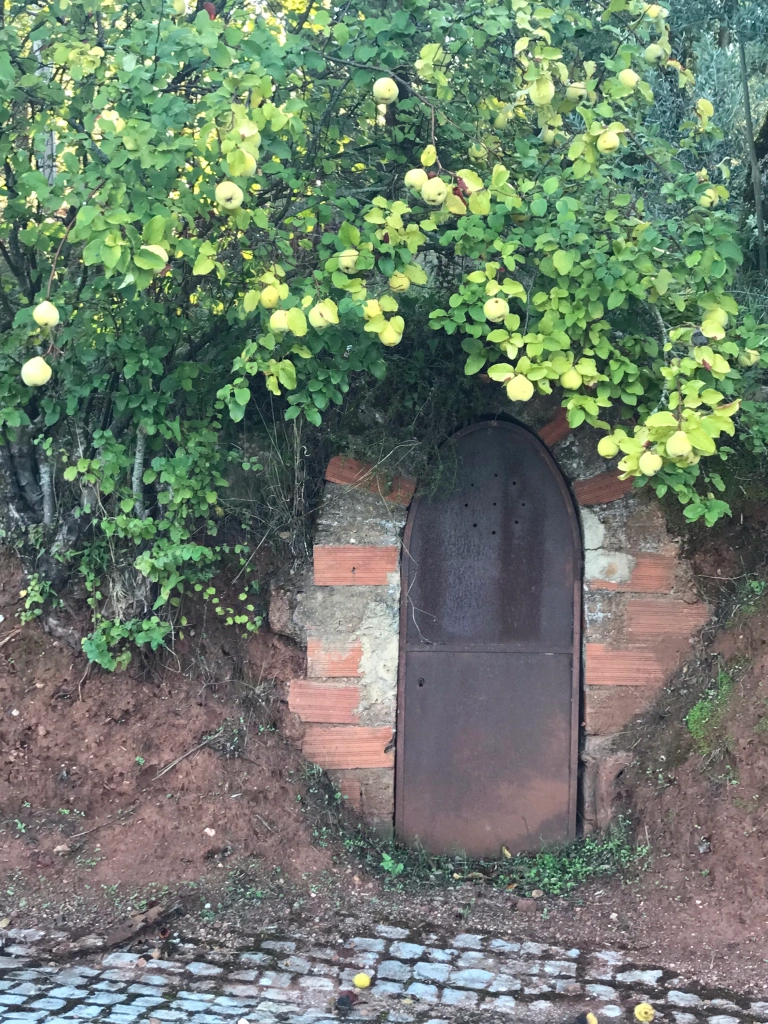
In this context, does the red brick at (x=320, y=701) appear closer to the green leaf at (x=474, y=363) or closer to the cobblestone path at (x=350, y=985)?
the cobblestone path at (x=350, y=985)

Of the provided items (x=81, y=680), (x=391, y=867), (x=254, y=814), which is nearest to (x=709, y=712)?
(x=391, y=867)

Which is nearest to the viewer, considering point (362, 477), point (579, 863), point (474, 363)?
point (474, 363)

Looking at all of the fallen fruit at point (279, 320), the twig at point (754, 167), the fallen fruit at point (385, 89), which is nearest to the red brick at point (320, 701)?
the fallen fruit at point (279, 320)

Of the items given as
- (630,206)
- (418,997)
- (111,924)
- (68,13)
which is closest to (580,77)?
(630,206)

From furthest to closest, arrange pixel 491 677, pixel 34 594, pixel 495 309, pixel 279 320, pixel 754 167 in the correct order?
1. pixel 491 677
2. pixel 34 594
3. pixel 754 167
4. pixel 495 309
5. pixel 279 320

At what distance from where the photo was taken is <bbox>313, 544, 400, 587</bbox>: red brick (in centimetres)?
402

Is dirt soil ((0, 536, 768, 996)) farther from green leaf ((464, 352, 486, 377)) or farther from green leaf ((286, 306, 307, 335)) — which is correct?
green leaf ((286, 306, 307, 335))

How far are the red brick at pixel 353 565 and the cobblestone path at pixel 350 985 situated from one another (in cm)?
152

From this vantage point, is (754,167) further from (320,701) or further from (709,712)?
(320,701)

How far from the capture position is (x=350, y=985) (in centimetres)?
299

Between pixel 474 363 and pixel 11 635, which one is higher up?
pixel 474 363

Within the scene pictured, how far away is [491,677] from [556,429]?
4.12 ft

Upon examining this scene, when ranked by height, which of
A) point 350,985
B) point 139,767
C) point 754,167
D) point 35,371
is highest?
point 754,167

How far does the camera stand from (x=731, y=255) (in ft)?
9.77
